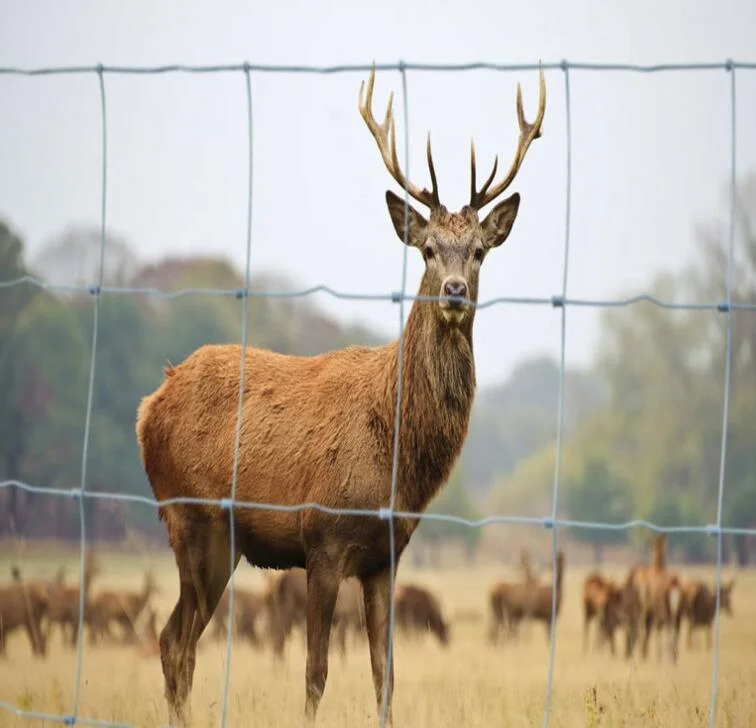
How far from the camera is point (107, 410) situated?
31484mm

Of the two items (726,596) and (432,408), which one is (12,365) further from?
(432,408)

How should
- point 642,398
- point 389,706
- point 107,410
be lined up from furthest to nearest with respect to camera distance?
point 642,398, point 107,410, point 389,706

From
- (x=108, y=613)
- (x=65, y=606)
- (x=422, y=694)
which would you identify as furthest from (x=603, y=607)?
(x=422, y=694)

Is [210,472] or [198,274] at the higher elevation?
[198,274]

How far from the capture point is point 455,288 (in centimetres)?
586

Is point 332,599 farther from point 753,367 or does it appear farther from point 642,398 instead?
point 642,398

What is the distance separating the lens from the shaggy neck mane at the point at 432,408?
6.29m

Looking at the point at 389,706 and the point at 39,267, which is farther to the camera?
the point at 39,267

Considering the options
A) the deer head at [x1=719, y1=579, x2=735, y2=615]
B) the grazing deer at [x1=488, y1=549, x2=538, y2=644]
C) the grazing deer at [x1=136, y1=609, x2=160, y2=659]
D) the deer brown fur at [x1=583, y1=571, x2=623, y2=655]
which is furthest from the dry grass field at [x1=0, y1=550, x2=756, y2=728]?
the grazing deer at [x1=488, y1=549, x2=538, y2=644]

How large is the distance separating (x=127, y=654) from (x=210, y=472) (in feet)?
25.6

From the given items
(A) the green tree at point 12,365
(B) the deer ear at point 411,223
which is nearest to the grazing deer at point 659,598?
(B) the deer ear at point 411,223

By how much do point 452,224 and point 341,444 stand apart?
105cm

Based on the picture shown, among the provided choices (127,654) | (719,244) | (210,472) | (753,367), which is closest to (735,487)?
(753,367)

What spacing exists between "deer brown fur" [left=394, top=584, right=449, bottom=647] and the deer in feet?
28.6
